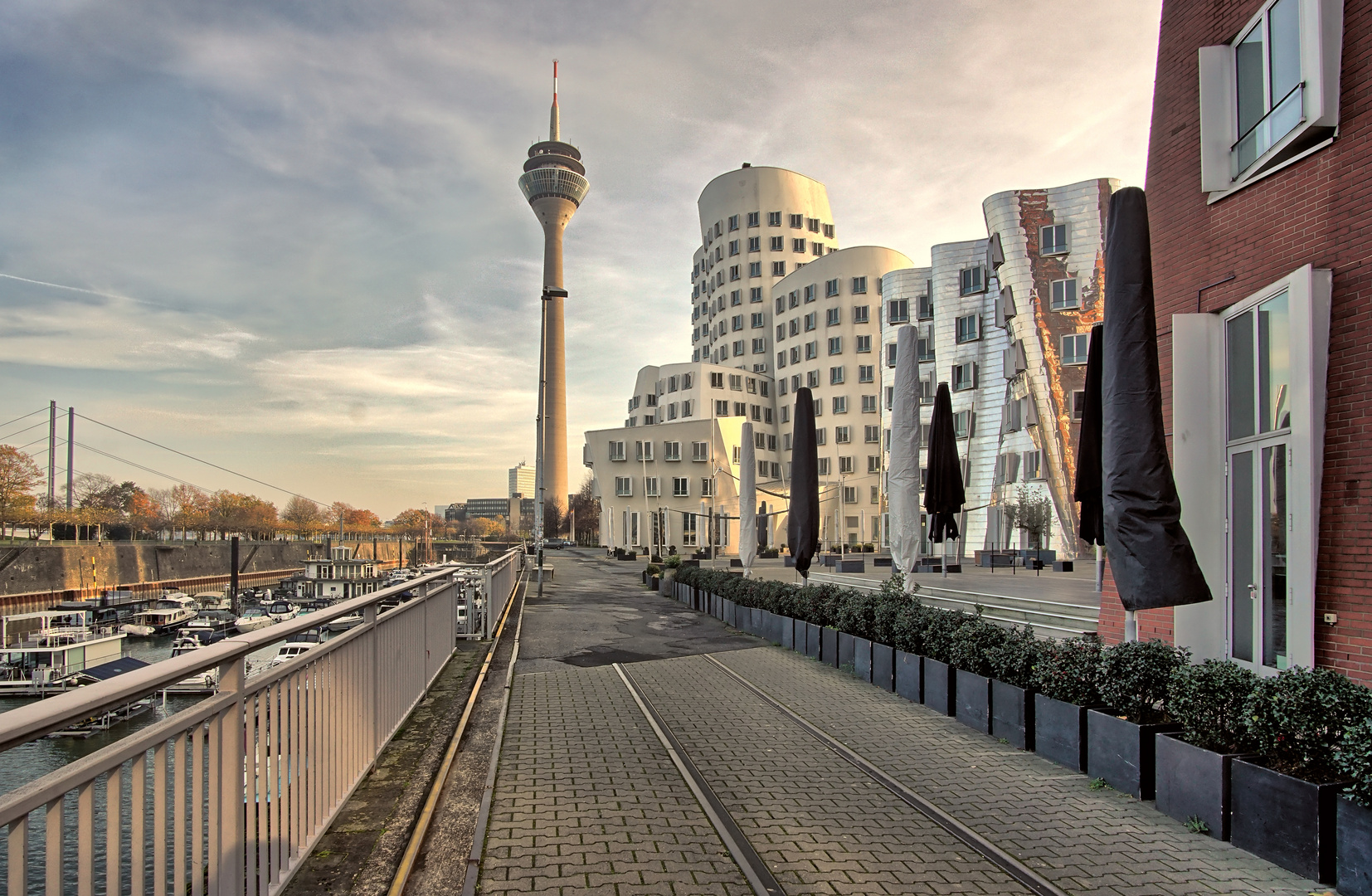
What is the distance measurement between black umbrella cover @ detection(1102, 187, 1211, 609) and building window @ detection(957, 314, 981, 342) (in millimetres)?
41839

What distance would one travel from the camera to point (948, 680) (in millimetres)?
8789

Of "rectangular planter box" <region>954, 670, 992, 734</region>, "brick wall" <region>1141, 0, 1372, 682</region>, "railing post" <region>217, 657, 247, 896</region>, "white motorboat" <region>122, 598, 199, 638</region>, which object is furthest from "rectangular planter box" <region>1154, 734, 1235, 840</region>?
"white motorboat" <region>122, 598, 199, 638</region>

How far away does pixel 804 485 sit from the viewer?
712 inches

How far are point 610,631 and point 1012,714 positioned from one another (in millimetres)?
10459

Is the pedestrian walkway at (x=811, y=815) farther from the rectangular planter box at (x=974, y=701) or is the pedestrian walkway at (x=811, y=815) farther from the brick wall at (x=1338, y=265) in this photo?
the brick wall at (x=1338, y=265)

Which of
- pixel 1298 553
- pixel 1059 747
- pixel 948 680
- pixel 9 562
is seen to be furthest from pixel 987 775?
pixel 9 562

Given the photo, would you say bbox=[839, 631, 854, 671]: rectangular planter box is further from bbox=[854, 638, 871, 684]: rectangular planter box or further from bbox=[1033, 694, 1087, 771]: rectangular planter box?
bbox=[1033, 694, 1087, 771]: rectangular planter box

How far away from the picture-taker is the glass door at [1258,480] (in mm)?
8086

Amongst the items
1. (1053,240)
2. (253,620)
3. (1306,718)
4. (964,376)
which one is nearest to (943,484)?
(1306,718)

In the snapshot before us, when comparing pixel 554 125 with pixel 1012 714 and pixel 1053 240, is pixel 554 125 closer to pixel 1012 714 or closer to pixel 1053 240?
pixel 1053 240

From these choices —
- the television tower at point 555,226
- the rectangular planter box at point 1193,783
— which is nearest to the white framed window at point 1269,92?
the rectangular planter box at point 1193,783

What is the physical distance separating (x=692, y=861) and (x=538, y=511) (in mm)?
29528

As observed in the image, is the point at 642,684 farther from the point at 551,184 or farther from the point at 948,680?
the point at 551,184

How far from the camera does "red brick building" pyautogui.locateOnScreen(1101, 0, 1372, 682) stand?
23.9 ft
